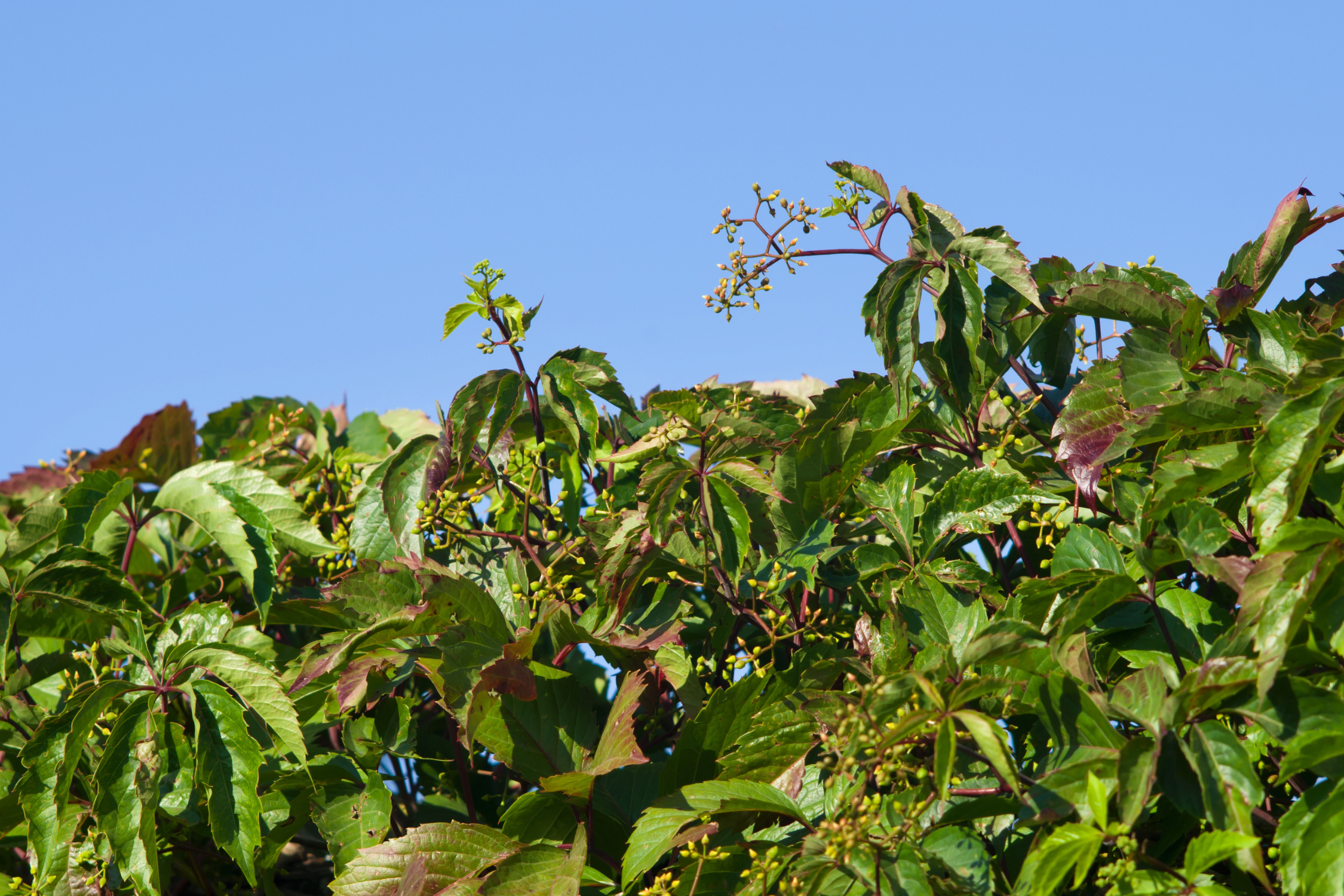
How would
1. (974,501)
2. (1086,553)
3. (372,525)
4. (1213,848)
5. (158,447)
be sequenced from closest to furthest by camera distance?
(1213,848) → (1086,553) → (974,501) → (372,525) → (158,447)

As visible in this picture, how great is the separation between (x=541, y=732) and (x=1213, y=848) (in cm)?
120

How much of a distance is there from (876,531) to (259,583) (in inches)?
56.4

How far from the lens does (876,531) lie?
2.28 metres

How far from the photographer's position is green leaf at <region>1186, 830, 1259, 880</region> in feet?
4.08

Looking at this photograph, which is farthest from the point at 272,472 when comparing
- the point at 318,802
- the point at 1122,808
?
the point at 1122,808

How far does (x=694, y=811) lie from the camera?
1704mm

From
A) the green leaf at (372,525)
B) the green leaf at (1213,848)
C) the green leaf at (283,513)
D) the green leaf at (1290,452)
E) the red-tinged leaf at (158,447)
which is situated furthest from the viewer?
the red-tinged leaf at (158,447)

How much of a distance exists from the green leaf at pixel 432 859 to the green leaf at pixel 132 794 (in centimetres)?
40

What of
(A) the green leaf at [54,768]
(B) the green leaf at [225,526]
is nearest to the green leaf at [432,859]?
(A) the green leaf at [54,768]

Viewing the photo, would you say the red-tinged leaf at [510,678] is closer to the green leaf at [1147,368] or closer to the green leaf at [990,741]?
the green leaf at [990,741]

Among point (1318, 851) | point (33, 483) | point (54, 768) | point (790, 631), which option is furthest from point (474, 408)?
point (33, 483)

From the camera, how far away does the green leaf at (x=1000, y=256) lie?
6.41 ft

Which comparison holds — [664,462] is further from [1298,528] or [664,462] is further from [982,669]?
[1298,528]

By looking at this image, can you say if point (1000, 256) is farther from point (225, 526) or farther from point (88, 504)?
point (88, 504)
